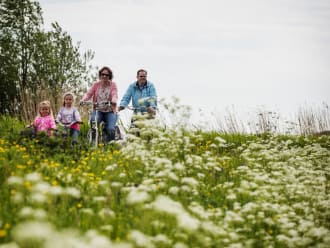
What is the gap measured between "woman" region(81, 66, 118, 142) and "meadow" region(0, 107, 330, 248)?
4.49 ft

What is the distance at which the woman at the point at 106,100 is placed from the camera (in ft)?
27.0

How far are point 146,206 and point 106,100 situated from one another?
17.8 feet

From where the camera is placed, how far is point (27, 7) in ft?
80.8

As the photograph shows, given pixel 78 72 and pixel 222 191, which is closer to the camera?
pixel 222 191

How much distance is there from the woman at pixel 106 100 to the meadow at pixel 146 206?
4.49ft

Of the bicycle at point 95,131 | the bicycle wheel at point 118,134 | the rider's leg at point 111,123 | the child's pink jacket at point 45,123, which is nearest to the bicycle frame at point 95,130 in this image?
the bicycle at point 95,131

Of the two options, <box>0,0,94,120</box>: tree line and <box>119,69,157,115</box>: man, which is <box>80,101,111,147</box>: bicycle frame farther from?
<box>0,0,94,120</box>: tree line

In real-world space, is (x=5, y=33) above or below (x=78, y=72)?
above

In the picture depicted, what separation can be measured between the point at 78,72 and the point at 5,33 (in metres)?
7.30

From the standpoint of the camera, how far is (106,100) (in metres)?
8.39

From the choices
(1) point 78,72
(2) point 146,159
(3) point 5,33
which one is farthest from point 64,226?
(3) point 5,33

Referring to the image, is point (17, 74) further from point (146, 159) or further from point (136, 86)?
point (146, 159)

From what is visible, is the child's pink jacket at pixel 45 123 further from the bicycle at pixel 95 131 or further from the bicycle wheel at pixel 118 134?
the bicycle wheel at pixel 118 134

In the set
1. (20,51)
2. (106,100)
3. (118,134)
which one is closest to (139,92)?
(106,100)
